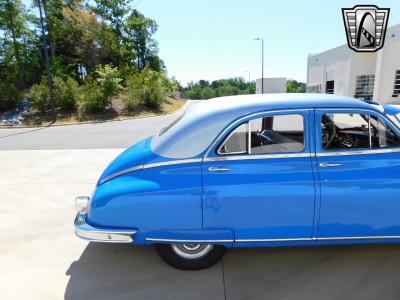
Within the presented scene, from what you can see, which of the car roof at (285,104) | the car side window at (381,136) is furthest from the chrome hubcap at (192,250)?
the car side window at (381,136)

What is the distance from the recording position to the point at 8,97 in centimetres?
2127

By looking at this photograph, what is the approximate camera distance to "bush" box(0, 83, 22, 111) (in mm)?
21031

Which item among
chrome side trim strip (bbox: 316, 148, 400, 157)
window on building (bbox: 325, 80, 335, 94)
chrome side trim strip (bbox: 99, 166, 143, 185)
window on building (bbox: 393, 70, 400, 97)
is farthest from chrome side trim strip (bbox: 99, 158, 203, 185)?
window on building (bbox: 325, 80, 335, 94)

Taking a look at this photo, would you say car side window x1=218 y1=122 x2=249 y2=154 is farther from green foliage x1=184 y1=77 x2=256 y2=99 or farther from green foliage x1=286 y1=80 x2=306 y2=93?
green foliage x1=184 y1=77 x2=256 y2=99

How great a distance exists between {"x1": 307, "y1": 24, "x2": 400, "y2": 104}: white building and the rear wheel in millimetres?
26153

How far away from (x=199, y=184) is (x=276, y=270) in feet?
4.19

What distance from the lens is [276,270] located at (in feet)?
9.66

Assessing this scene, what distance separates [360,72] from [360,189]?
118 feet

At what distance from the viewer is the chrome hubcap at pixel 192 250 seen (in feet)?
9.44

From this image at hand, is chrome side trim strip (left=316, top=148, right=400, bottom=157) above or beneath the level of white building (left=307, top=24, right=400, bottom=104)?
beneath

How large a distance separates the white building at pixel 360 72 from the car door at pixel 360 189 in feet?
83.3

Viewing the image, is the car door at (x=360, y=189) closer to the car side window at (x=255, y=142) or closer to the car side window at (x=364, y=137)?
the car side window at (x=364, y=137)

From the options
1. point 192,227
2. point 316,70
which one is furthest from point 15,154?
point 316,70

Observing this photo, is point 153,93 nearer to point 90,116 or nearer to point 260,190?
point 90,116
